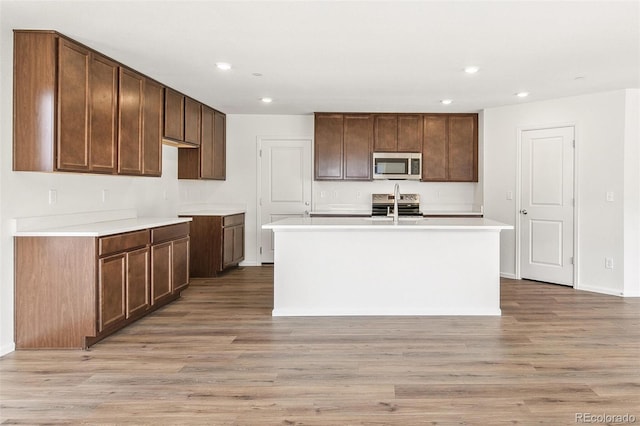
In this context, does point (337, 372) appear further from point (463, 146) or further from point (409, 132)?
point (463, 146)

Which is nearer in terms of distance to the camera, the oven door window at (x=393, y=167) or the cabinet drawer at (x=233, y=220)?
the cabinet drawer at (x=233, y=220)

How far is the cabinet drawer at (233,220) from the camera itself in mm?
6041

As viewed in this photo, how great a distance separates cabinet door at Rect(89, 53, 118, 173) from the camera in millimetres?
3588

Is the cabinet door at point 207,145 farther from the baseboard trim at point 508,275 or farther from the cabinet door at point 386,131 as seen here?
the baseboard trim at point 508,275

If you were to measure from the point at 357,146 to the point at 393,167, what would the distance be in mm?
597

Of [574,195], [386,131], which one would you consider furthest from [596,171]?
[386,131]

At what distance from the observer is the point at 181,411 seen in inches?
92.5

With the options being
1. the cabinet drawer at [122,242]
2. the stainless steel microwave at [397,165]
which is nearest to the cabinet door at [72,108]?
the cabinet drawer at [122,242]

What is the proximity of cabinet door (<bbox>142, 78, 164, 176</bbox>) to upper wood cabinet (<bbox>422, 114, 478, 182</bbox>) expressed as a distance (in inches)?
144

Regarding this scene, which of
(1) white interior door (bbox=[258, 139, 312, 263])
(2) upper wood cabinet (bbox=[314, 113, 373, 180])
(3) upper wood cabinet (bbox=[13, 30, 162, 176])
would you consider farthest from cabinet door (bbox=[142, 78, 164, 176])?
(2) upper wood cabinet (bbox=[314, 113, 373, 180])

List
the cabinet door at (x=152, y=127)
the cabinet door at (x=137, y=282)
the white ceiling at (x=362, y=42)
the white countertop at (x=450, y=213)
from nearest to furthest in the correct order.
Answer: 1. the white ceiling at (x=362, y=42)
2. the cabinet door at (x=137, y=282)
3. the cabinet door at (x=152, y=127)
4. the white countertop at (x=450, y=213)

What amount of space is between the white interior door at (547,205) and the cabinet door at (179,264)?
13.8 ft

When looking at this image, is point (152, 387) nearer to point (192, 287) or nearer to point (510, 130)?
point (192, 287)

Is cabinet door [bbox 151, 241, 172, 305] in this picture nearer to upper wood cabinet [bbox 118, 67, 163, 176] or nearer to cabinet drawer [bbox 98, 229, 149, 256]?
cabinet drawer [bbox 98, 229, 149, 256]
